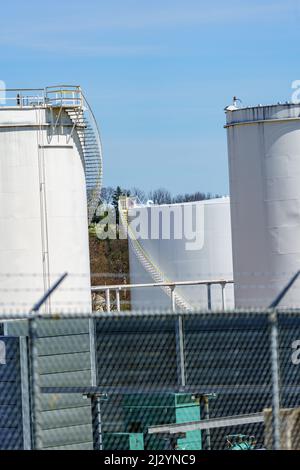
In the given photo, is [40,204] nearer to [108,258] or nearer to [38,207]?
[38,207]

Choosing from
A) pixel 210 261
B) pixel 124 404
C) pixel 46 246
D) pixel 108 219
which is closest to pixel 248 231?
pixel 46 246

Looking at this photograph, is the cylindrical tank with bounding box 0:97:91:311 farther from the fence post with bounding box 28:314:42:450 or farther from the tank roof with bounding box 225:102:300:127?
the fence post with bounding box 28:314:42:450

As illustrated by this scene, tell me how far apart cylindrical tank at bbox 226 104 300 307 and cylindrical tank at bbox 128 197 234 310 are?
8.67 metres

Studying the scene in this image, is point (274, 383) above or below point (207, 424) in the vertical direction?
above

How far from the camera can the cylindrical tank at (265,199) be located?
19.4 m

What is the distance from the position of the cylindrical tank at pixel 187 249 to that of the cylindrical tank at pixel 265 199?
8.67m

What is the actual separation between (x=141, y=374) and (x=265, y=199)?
5505 mm

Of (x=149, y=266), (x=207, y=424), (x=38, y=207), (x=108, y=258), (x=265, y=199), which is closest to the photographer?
(x=207, y=424)

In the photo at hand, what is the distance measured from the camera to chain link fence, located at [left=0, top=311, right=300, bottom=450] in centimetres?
1368

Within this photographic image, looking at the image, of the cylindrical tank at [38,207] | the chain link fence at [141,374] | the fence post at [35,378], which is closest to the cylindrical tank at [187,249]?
the cylindrical tank at [38,207]

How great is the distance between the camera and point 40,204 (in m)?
22.4

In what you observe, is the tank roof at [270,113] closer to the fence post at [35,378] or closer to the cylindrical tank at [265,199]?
the cylindrical tank at [265,199]

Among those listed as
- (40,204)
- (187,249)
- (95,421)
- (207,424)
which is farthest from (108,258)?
(207,424)

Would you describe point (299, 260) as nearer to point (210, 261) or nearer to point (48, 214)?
point (48, 214)
